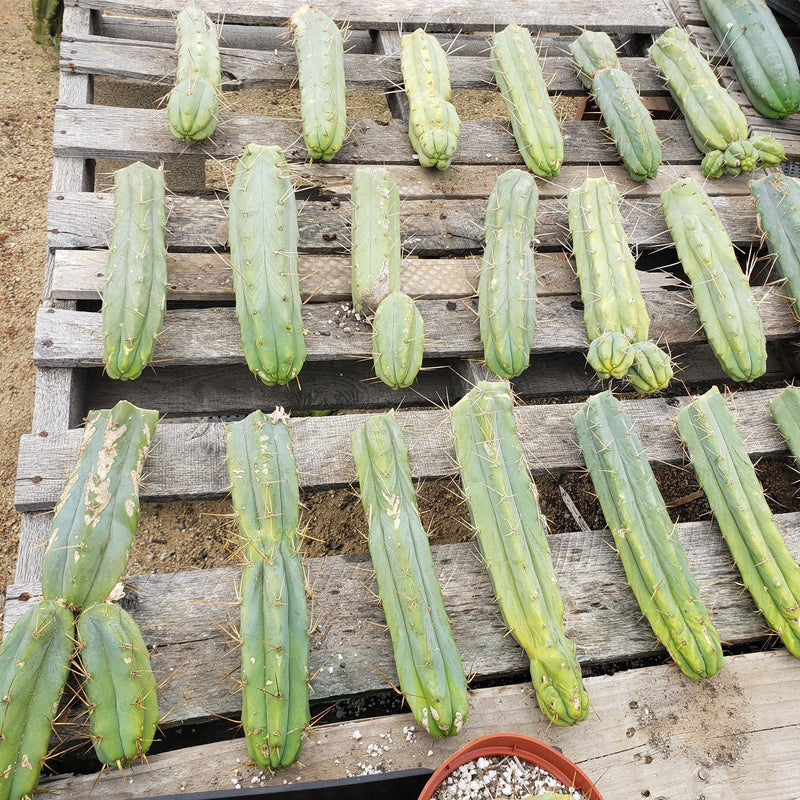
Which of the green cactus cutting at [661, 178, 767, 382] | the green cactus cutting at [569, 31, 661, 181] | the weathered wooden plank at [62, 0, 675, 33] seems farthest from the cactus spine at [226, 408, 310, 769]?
the weathered wooden plank at [62, 0, 675, 33]

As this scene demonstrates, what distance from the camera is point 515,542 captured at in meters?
2.09

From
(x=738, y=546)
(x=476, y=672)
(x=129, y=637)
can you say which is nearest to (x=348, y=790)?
(x=476, y=672)

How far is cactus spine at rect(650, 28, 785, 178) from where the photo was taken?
325 centimetres

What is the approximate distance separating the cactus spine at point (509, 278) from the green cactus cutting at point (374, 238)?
36 cm

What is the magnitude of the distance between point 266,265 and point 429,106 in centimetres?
120

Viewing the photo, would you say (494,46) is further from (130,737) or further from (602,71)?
(130,737)

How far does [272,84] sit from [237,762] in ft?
9.89

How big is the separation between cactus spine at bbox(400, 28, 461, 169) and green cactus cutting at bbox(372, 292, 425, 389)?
93cm

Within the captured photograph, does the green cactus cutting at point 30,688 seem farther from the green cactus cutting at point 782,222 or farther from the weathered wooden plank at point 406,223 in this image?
the green cactus cutting at point 782,222

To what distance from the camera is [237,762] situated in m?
1.86

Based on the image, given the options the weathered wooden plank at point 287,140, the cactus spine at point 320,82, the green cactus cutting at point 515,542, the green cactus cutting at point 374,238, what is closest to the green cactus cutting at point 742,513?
the green cactus cutting at point 515,542

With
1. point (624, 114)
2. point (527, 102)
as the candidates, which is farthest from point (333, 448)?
point (624, 114)

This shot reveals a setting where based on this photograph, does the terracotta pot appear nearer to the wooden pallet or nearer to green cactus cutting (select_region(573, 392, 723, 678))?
the wooden pallet

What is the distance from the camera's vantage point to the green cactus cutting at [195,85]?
288 centimetres
